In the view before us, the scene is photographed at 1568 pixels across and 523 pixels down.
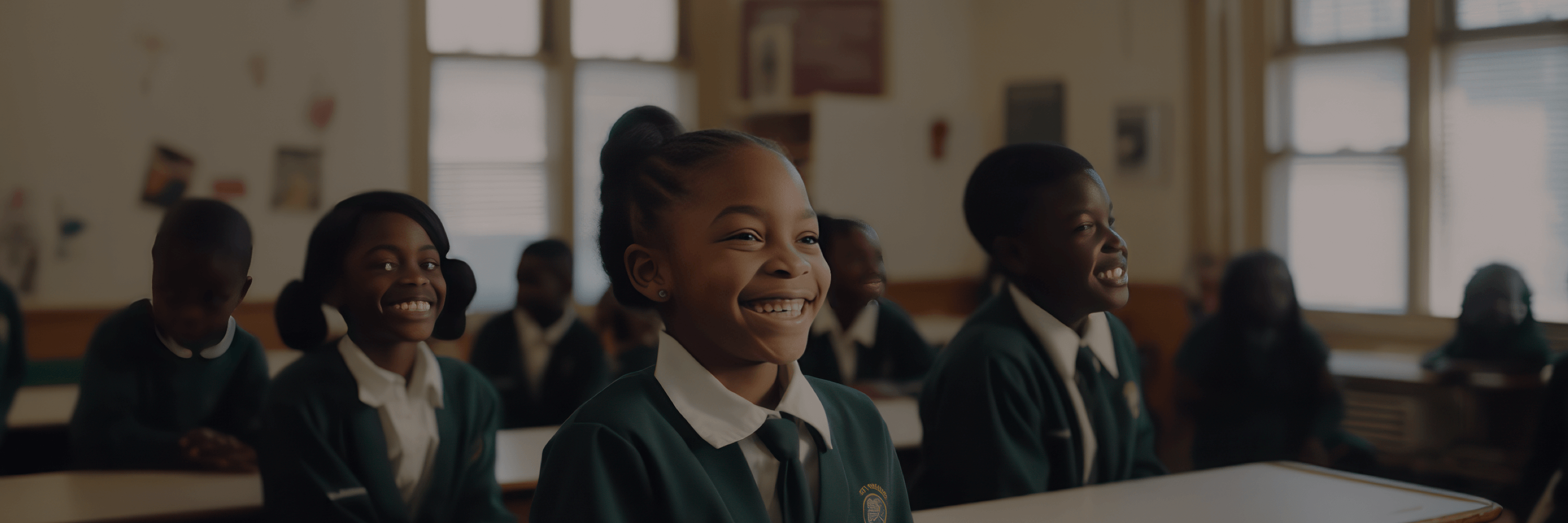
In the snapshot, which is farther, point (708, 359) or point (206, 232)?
point (206, 232)

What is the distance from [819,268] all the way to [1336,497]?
1043mm

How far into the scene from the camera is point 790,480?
104cm

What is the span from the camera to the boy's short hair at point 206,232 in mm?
1342

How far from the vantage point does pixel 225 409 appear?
1729mm

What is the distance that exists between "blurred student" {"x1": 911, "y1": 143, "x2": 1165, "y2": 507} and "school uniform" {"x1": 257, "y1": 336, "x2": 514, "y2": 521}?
2.28 ft

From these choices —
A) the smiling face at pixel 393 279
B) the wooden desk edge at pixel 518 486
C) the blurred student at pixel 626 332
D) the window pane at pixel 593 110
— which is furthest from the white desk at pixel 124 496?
the window pane at pixel 593 110

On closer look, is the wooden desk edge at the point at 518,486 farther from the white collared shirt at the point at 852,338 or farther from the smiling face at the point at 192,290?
the white collared shirt at the point at 852,338

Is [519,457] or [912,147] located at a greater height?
[912,147]

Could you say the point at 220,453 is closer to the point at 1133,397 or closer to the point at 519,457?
the point at 519,457

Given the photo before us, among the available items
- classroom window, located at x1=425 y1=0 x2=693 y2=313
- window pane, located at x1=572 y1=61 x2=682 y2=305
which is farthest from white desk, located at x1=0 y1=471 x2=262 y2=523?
window pane, located at x1=572 y1=61 x2=682 y2=305

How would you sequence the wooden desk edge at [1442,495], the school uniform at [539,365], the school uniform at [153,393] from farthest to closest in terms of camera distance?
1. the school uniform at [539,365]
2. the wooden desk edge at [1442,495]
3. the school uniform at [153,393]

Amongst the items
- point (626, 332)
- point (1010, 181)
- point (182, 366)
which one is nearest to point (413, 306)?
point (182, 366)

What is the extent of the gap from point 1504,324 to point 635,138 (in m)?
3.12

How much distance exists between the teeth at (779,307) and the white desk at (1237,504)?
0.58m
